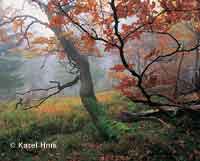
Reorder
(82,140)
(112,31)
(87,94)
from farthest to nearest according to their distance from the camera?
(82,140) → (87,94) → (112,31)

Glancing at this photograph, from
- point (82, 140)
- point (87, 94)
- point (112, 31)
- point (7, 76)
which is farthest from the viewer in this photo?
point (7, 76)

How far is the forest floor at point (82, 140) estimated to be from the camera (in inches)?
335

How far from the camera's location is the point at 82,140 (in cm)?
1137

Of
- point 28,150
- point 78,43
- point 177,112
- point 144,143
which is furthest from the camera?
point 78,43

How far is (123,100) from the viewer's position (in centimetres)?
1898

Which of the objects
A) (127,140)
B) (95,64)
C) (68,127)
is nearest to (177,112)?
(127,140)

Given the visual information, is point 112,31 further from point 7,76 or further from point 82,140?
point 7,76

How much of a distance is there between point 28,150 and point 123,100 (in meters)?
9.35

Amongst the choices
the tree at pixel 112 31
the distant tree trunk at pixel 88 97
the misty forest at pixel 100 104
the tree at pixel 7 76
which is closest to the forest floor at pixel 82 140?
the misty forest at pixel 100 104

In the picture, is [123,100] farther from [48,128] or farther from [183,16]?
[183,16]

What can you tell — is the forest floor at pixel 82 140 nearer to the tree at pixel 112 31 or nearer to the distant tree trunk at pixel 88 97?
the distant tree trunk at pixel 88 97

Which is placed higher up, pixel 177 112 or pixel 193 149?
pixel 177 112

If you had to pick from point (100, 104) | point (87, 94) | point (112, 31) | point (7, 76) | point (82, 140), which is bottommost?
point (82, 140)

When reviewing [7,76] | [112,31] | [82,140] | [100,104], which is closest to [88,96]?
[100,104]
